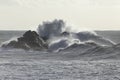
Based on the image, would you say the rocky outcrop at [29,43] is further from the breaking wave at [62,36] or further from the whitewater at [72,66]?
the whitewater at [72,66]

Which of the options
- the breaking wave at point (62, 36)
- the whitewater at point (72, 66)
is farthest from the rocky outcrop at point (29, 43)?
the whitewater at point (72, 66)

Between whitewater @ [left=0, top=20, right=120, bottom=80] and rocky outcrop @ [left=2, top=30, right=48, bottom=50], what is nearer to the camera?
whitewater @ [left=0, top=20, right=120, bottom=80]

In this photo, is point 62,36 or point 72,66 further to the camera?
point 62,36

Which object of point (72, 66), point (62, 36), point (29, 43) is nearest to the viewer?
point (72, 66)

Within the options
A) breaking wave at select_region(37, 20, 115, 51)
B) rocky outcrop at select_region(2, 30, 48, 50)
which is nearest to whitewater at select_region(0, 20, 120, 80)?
rocky outcrop at select_region(2, 30, 48, 50)

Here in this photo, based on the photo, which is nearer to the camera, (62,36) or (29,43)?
(29,43)

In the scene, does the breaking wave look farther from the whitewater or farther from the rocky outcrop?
the whitewater

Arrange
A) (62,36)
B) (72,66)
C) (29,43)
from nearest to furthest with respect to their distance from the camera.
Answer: (72,66) < (29,43) < (62,36)

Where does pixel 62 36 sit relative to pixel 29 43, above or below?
above

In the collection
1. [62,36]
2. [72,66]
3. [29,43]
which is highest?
[62,36]

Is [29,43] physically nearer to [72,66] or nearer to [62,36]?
[62,36]

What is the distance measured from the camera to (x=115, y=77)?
102ft

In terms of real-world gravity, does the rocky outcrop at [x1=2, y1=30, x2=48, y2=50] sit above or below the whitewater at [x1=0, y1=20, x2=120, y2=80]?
above

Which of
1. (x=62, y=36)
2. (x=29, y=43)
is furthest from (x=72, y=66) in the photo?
(x=62, y=36)
